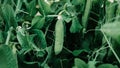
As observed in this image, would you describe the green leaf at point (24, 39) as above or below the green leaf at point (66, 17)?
below

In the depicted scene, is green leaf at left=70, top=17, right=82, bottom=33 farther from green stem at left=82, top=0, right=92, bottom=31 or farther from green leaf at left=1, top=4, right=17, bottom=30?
green leaf at left=1, top=4, right=17, bottom=30

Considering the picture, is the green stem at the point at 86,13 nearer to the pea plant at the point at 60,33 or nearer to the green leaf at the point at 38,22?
the pea plant at the point at 60,33

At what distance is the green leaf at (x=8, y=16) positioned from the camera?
2.47 ft

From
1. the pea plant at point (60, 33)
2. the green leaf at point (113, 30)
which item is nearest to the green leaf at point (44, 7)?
the pea plant at point (60, 33)

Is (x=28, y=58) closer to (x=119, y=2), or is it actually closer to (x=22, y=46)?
(x=22, y=46)

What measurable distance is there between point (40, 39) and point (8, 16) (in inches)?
3.9

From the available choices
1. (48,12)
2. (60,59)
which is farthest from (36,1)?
(60,59)

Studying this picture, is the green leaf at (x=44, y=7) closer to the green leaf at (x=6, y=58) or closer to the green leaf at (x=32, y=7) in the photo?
the green leaf at (x=32, y=7)

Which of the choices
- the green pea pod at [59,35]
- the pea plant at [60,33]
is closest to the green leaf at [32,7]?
the pea plant at [60,33]

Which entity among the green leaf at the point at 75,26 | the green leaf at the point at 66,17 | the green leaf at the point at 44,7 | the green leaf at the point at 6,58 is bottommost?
the green leaf at the point at 6,58

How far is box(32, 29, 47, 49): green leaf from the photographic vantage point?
75 cm

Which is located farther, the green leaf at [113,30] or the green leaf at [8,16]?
the green leaf at [8,16]

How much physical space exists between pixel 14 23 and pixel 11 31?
0.02 m

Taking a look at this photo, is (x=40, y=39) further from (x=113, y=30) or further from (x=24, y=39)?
(x=113, y=30)
